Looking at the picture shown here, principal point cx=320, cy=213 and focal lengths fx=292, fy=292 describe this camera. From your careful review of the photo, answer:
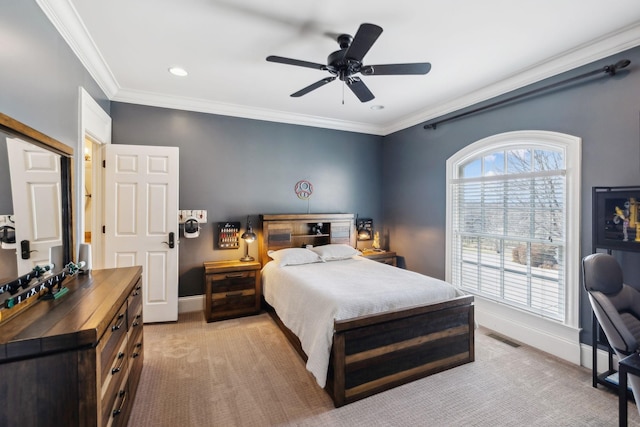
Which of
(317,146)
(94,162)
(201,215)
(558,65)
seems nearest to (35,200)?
(94,162)

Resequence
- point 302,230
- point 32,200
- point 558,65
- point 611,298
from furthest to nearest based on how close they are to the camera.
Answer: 1. point 302,230
2. point 558,65
3. point 611,298
4. point 32,200

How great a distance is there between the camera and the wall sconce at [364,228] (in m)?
4.75

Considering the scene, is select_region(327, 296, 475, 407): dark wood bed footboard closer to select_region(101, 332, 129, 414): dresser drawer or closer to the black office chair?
the black office chair

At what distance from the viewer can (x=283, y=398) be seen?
2.18 metres

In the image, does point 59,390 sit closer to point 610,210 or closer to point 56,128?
point 56,128

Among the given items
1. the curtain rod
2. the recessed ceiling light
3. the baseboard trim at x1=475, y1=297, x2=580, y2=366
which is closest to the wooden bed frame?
the baseboard trim at x1=475, y1=297, x2=580, y2=366

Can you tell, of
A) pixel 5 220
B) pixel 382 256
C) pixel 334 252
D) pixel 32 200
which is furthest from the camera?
pixel 382 256

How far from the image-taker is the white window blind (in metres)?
2.87

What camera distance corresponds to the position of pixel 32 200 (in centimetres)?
170

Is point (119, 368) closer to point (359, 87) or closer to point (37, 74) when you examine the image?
point (37, 74)

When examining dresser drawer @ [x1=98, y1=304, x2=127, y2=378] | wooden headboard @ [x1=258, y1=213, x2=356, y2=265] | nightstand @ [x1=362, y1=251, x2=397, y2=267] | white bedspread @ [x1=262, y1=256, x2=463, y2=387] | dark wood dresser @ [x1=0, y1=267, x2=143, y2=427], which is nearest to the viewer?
dark wood dresser @ [x1=0, y1=267, x2=143, y2=427]

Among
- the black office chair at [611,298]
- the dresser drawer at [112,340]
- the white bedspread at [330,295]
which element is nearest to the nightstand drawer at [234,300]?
the white bedspread at [330,295]

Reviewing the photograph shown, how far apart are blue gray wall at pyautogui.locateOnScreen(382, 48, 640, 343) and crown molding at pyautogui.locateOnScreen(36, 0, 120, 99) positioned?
3.96 meters

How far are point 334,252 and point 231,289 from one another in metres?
1.43
